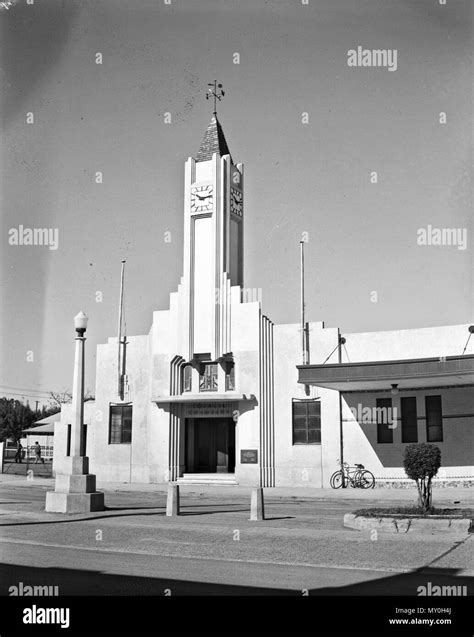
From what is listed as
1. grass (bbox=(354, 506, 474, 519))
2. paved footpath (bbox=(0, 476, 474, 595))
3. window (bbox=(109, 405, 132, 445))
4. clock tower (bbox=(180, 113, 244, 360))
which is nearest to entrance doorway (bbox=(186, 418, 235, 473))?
window (bbox=(109, 405, 132, 445))

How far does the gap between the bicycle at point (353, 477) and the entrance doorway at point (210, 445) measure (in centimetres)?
622

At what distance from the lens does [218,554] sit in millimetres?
12320

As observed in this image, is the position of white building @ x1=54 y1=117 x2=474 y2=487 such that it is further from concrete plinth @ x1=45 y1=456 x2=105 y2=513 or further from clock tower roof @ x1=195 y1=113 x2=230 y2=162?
concrete plinth @ x1=45 y1=456 x2=105 y2=513

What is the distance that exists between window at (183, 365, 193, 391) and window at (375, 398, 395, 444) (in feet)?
29.7

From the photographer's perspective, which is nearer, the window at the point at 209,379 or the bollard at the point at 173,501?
Answer: the bollard at the point at 173,501

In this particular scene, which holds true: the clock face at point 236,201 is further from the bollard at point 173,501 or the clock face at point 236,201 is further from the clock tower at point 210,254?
the bollard at point 173,501

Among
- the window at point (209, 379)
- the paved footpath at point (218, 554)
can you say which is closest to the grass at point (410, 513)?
the paved footpath at point (218, 554)

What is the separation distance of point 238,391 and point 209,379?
74.4 inches

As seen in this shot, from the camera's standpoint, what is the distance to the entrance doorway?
117ft

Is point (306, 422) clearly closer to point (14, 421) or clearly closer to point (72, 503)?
point (72, 503)

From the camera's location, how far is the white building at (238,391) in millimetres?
30016

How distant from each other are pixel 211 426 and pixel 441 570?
84.3 ft

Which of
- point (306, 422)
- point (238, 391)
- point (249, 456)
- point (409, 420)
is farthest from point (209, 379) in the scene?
point (409, 420)

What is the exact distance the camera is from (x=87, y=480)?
19.3m
